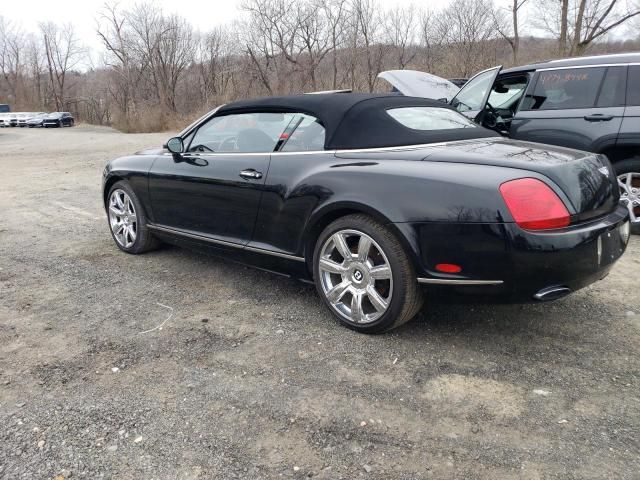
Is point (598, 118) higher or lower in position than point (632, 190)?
higher

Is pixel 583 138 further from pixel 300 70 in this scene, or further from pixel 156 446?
pixel 300 70

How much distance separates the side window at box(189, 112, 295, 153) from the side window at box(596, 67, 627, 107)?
3480mm

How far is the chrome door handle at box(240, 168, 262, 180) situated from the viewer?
3.68 metres

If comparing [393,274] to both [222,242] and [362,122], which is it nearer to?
[362,122]

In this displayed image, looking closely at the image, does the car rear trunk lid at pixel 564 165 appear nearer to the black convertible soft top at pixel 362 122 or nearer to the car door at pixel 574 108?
the black convertible soft top at pixel 362 122

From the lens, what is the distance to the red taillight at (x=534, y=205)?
266cm

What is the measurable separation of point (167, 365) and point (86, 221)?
442 cm

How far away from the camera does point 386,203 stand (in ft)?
9.82

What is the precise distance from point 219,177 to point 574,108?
385 cm

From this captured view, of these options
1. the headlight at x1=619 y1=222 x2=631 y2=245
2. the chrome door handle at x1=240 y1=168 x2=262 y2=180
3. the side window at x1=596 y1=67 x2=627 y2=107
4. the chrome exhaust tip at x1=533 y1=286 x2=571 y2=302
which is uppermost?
the side window at x1=596 y1=67 x2=627 y2=107

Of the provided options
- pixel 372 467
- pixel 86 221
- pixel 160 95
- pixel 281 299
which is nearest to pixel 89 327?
pixel 281 299

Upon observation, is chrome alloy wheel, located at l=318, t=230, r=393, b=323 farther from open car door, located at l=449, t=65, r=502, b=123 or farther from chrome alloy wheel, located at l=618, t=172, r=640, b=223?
open car door, located at l=449, t=65, r=502, b=123

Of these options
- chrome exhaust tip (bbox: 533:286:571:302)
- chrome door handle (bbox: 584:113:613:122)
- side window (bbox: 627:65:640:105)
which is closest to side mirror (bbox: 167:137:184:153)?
chrome exhaust tip (bbox: 533:286:571:302)

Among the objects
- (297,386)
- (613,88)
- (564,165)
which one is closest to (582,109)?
(613,88)
